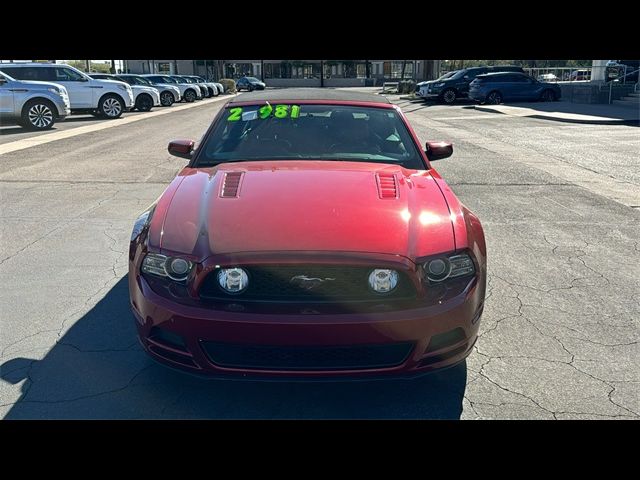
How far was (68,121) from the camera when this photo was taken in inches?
790

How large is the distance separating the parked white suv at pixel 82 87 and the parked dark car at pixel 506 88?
1624 centimetres

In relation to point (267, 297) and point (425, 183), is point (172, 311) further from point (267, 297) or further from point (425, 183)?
point (425, 183)

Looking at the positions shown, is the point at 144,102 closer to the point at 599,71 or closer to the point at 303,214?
the point at 599,71

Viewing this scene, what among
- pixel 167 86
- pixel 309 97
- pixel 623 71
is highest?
pixel 623 71

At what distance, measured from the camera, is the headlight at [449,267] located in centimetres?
280

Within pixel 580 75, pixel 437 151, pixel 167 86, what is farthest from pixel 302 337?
pixel 580 75

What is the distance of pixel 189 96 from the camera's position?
3309cm

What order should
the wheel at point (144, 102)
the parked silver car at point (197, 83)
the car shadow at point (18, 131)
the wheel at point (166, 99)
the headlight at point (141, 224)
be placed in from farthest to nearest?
the parked silver car at point (197, 83), the wheel at point (166, 99), the wheel at point (144, 102), the car shadow at point (18, 131), the headlight at point (141, 224)

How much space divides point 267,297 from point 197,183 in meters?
1.17

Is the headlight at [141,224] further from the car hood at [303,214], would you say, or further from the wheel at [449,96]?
the wheel at [449,96]

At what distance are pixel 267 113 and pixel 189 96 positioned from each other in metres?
30.4

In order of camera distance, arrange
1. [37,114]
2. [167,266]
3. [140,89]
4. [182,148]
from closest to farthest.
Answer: [167,266], [182,148], [37,114], [140,89]

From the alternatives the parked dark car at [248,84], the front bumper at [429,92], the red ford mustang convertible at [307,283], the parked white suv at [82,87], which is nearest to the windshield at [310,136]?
the red ford mustang convertible at [307,283]
